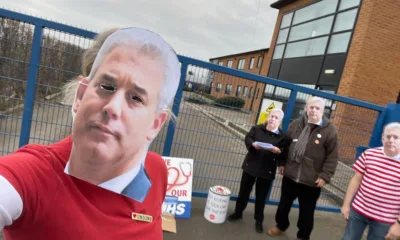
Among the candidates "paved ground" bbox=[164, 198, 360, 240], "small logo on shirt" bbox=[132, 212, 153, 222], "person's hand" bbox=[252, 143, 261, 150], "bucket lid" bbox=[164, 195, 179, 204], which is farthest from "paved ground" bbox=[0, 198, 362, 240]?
"small logo on shirt" bbox=[132, 212, 153, 222]

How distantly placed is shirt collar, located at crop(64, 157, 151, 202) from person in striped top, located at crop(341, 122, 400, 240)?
9.06 feet

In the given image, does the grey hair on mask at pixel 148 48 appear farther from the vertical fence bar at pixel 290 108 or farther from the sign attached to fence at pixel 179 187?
the vertical fence bar at pixel 290 108

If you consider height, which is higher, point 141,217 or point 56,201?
point 56,201

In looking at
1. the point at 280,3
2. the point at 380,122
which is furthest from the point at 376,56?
the point at 280,3

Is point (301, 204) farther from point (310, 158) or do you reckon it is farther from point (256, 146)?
point (256, 146)

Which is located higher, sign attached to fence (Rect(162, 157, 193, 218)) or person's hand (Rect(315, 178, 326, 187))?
person's hand (Rect(315, 178, 326, 187))

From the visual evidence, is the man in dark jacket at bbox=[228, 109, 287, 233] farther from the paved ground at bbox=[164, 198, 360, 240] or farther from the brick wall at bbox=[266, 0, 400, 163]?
the brick wall at bbox=[266, 0, 400, 163]

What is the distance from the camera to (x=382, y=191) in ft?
9.23

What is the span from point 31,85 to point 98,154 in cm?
326

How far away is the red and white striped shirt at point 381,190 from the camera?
2.78 m

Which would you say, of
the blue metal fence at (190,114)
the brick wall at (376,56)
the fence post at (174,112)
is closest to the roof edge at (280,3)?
the brick wall at (376,56)

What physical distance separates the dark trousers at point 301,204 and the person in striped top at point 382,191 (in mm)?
737

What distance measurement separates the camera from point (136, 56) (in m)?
0.79

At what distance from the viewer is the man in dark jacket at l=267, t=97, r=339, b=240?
3.55 m
